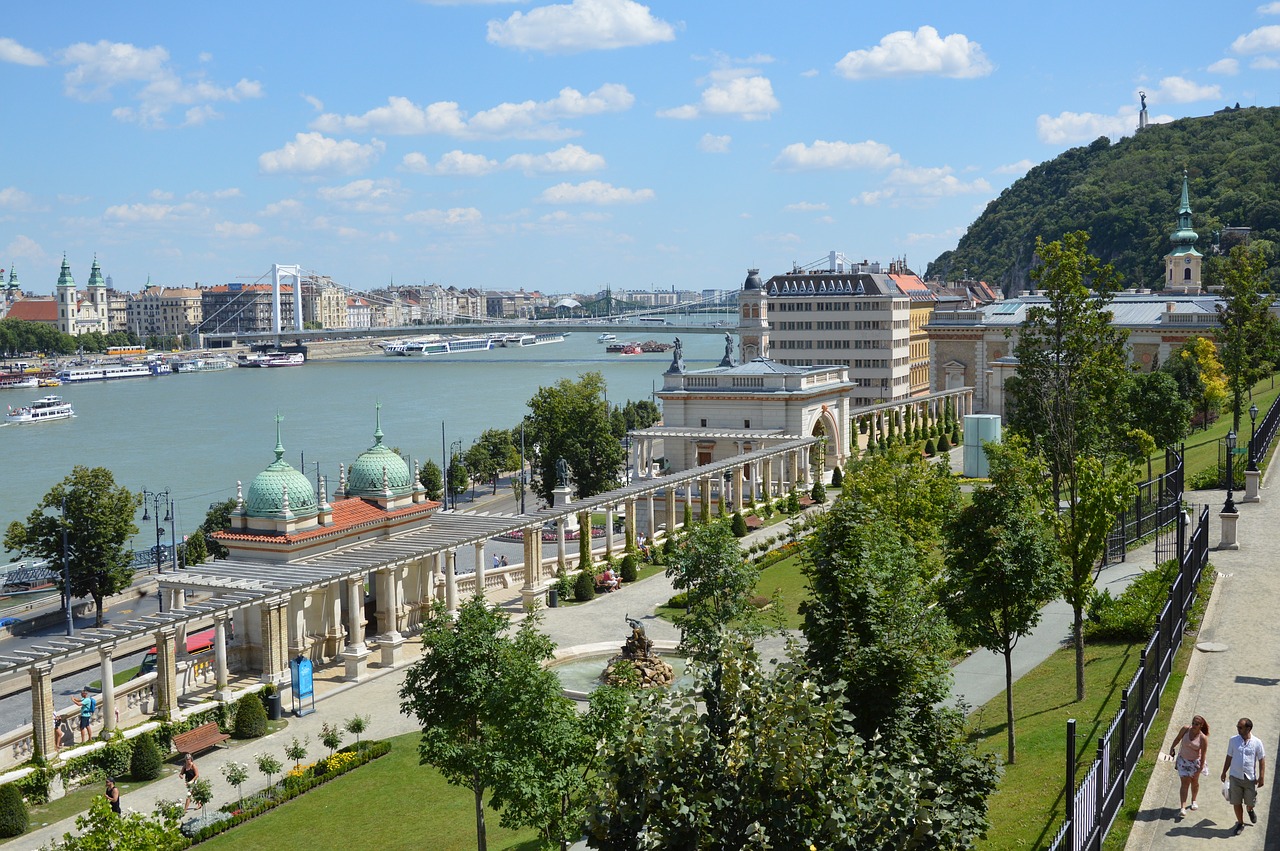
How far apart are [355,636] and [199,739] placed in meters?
5.80

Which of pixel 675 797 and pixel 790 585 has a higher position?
pixel 675 797

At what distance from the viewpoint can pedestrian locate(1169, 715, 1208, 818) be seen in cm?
1441

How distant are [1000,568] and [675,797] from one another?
948 centimetres

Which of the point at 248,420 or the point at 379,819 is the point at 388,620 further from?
the point at 248,420

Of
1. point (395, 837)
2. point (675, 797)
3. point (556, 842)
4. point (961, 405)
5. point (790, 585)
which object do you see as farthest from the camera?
point (961, 405)

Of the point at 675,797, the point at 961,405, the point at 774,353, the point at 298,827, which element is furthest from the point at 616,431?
the point at 675,797

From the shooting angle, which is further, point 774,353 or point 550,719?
point 774,353

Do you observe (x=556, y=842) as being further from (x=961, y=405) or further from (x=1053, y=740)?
(x=961, y=405)

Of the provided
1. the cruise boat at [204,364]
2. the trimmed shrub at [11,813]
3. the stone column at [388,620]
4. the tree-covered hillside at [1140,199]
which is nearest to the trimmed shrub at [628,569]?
the stone column at [388,620]

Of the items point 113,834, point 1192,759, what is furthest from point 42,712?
point 1192,759

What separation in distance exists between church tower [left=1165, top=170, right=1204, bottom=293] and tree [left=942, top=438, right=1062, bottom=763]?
89408 mm

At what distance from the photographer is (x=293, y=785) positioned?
72.4 feet

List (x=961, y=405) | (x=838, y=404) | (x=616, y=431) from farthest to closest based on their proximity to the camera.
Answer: (x=961, y=405), (x=616, y=431), (x=838, y=404)

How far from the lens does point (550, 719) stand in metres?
16.4
